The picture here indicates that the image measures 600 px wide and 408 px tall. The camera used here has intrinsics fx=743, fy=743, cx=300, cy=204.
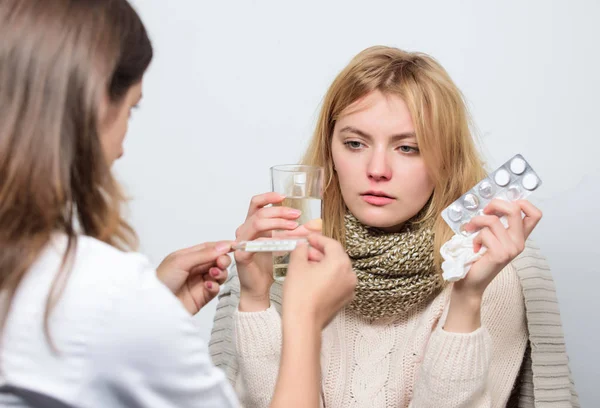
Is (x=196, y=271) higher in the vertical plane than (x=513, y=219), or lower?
lower

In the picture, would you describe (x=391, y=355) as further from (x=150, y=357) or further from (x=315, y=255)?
(x=150, y=357)

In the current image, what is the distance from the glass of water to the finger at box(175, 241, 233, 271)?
10 centimetres

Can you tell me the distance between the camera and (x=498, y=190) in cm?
140

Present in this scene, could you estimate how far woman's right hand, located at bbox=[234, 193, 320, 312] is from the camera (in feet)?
Result: 4.66

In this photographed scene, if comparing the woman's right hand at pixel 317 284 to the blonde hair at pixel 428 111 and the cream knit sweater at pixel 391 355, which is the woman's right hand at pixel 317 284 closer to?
the cream knit sweater at pixel 391 355

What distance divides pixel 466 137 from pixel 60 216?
114cm

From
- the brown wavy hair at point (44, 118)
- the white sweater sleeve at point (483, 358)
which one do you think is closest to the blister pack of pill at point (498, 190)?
the white sweater sleeve at point (483, 358)

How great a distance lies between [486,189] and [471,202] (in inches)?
1.5

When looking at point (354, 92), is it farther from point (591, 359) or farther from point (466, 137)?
point (591, 359)

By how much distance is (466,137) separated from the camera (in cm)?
176

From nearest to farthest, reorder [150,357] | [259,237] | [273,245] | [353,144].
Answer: [150,357]
[273,245]
[259,237]
[353,144]

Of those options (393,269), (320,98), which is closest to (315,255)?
(393,269)

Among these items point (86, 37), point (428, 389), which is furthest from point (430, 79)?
point (86, 37)

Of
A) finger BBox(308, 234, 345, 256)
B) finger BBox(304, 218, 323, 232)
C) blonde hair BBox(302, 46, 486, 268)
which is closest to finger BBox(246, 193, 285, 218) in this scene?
finger BBox(304, 218, 323, 232)
